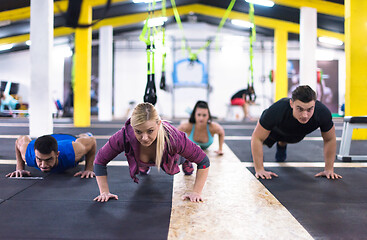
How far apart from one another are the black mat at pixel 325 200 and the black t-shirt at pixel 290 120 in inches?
15.5

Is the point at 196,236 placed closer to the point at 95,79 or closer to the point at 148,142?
the point at 148,142

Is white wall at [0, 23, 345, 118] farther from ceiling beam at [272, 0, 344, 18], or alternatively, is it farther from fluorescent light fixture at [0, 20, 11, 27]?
ceiling beam at [272, 0, 344, 18]

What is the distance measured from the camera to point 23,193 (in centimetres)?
198

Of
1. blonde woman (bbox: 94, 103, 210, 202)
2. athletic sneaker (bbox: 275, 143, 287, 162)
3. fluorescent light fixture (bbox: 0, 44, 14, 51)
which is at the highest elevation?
fluorescent light fixture (bbox: 0, 44, 14, 51)

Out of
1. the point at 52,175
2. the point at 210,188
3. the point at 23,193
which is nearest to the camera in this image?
the point at 23,193

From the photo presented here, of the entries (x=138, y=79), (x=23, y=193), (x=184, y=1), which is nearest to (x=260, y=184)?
(x=23, y=193)

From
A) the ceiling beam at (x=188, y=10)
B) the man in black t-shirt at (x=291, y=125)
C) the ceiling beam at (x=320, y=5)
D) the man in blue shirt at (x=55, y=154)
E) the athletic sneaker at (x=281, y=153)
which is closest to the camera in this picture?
the man in blue shirt at (x=55, y=154)

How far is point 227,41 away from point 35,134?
10372mm

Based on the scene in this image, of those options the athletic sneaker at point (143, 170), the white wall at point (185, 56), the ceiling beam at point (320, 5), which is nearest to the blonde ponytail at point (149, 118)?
the athletic sneaker at point (143, 170)

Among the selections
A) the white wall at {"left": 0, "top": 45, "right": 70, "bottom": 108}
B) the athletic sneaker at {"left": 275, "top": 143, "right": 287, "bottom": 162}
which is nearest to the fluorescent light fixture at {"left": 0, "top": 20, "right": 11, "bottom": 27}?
the white wall at {"left": 0, "top": 45, "right": 70, "bottom": 108}

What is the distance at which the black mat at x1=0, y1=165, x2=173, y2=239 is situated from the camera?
4.50ft

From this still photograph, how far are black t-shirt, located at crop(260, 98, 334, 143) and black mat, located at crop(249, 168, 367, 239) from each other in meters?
0.39

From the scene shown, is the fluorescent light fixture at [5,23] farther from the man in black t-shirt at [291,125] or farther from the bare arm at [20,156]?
the man in black t-shirt at [291,125]

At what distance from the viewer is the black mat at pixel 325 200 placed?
144 cm
